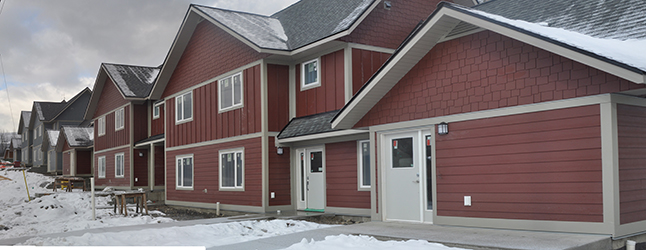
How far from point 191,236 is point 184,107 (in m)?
10.5

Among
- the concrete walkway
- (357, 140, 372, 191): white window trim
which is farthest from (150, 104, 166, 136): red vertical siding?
the concrete walkway

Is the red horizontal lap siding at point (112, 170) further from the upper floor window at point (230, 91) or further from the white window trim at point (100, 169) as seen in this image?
the upper floor window at point (230, 91)

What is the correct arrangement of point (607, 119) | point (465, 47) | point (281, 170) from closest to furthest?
1. point (607, 119)
2. point (465, 47)
3. point (281, 170)

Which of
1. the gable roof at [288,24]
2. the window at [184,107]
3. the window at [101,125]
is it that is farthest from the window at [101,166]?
the gable roof at [288,24]

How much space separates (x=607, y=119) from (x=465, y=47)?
Answer: 9.39 ft

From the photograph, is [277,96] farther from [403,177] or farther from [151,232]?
[151,232]

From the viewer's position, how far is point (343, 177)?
13695 mm

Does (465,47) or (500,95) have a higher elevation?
(465,47)

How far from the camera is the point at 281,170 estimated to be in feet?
51.0

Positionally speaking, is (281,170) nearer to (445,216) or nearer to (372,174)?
(372,174)

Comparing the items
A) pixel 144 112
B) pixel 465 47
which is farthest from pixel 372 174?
pixel 144 112

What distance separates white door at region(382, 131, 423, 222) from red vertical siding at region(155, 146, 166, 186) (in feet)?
55.2

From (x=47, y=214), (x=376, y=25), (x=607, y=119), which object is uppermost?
(x=376, y=25)

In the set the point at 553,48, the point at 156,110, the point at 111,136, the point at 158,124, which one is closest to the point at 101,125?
the point at 111,136
